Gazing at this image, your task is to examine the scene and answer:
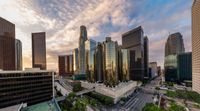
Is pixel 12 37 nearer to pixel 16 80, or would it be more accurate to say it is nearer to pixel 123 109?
pixel 16 80

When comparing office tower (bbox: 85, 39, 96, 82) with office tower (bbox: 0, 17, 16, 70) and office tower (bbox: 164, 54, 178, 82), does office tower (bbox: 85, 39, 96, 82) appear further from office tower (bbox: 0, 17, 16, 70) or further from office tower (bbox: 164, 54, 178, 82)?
office tower (bbox: 164, 54, 178, 82)

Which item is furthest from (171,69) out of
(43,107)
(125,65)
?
(43,107)

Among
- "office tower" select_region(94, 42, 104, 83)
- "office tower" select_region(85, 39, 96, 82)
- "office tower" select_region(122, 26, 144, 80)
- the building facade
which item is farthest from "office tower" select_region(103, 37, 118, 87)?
the building facade

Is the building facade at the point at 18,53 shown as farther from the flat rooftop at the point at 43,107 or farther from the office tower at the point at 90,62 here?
the flat rooftop at the point at 43,107

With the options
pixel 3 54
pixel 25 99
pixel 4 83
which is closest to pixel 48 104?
pixel 25 99

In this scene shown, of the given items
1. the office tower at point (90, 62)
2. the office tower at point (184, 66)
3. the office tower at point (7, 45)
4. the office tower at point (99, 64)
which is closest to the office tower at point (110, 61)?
the office tower at point (99, 64)
